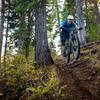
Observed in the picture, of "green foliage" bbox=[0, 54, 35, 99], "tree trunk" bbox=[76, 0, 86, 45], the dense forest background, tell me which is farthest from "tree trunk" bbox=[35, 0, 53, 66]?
"tree trunk" bbox=[76, 0, 86, 45]

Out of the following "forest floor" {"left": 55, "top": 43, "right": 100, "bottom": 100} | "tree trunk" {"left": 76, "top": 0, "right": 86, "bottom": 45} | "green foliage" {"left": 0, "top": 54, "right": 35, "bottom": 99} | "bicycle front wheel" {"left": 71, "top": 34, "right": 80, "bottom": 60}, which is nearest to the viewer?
"forest floor" {"left": 55, "top": 43, "right": 100, "bottom": 100}

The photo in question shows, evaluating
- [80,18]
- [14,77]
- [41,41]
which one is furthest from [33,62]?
[80,18]

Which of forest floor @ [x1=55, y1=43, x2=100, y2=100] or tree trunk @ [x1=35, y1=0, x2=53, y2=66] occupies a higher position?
tree trunk @ [x1=35, y1=0, x2=53, y2=66]

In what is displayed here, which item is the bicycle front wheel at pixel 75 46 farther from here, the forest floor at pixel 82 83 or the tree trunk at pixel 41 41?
the tree trunk at pixel 41 41

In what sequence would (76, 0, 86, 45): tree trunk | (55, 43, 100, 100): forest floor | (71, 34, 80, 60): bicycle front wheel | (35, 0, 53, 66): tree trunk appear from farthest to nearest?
(76, 0, 86, 45): tree trunk, (35, 0, 53, 66): tree trunk, (71, 34, 80, 60): bicycle front wheel, (55, 43, 100, 100): forest floor

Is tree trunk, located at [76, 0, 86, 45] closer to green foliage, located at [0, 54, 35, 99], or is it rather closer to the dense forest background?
the dense forest background

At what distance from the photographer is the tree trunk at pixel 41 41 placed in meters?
6.29

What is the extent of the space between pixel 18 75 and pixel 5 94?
770 millimetres

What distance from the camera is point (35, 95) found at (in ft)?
10.6

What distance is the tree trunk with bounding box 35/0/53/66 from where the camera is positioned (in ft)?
20.6

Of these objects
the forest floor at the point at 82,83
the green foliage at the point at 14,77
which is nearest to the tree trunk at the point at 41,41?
the forest floor at the point at 82,83

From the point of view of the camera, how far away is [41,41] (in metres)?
6.42

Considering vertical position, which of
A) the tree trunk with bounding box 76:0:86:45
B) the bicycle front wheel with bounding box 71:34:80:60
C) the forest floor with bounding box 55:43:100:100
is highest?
the tree trunk with bounding box 76:0:86:45

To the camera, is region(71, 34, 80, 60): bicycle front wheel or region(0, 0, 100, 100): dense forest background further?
region(71, 34, 80, 60): bicycle front wheel
